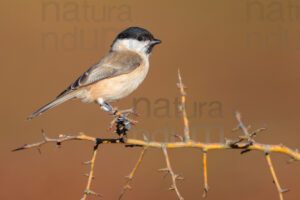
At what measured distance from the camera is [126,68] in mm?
3387

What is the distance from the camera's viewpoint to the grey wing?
3.23 m

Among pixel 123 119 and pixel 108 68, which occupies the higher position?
pixel 108 68

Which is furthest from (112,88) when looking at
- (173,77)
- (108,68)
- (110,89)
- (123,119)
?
(173,77)

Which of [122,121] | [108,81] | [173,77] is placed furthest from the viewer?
[173,77]

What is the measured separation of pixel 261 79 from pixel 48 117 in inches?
113

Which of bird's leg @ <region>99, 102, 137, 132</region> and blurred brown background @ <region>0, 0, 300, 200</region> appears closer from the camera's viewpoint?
bird's leg @ <region>99, 102, 137, 132</region>

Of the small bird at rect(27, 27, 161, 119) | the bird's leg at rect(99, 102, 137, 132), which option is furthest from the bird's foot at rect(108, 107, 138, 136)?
the small bird at rect(27, 27, 161, 119)

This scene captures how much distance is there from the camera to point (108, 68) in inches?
132

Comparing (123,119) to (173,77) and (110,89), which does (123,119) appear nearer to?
(110,89)

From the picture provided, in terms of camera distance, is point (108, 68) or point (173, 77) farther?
point (173, 77)

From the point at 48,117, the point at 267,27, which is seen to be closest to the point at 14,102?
the point at 48,117

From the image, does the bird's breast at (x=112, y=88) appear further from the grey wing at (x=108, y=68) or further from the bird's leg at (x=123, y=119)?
the bird's leg at (x=123, y=119)

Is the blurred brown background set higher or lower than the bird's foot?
higher

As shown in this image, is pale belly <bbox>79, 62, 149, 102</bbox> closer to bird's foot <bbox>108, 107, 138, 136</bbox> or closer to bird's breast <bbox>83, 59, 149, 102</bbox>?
bird's breast <bbox>83, 59, 149, 102</bbox>
